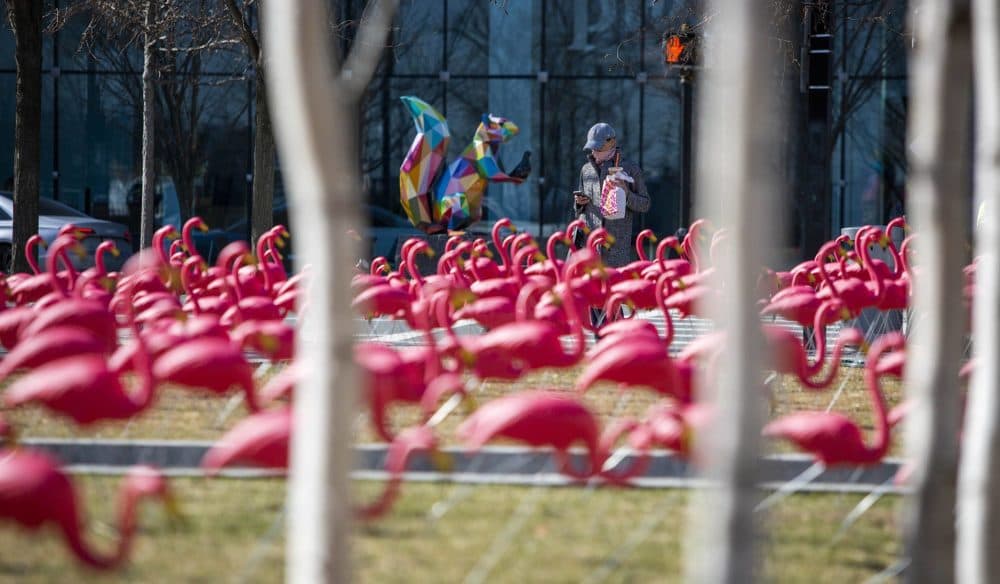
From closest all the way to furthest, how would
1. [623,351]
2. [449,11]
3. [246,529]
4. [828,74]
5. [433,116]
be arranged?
[246,529] → [623,351] → [828,74] → [433,116] → [449,11]

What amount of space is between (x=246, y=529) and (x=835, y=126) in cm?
1896

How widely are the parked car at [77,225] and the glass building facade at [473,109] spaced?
477cm

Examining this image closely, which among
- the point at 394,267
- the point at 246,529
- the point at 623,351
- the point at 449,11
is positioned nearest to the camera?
the point at 246,529

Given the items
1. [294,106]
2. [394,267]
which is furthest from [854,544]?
[394,267]

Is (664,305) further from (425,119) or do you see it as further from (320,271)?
(425,119)

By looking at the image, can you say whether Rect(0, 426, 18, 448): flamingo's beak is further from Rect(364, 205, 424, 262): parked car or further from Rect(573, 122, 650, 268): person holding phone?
Rect(364, 205, 424, 262): parked car

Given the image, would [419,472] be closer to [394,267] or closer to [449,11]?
[394,267]

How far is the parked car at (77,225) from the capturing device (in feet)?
60.0

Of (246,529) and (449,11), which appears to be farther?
(449,11)

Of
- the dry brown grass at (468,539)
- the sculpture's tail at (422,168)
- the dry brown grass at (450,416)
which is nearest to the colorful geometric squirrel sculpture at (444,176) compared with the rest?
the sculpture's tail at (422,168)

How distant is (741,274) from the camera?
3322 mm

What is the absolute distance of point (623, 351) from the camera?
653 cm

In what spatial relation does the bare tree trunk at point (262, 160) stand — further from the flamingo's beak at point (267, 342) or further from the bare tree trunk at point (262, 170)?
the flamingo's beak at point (267, 342)

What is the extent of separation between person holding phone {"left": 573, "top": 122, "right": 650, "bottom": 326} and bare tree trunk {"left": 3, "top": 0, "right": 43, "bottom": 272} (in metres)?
5.72
